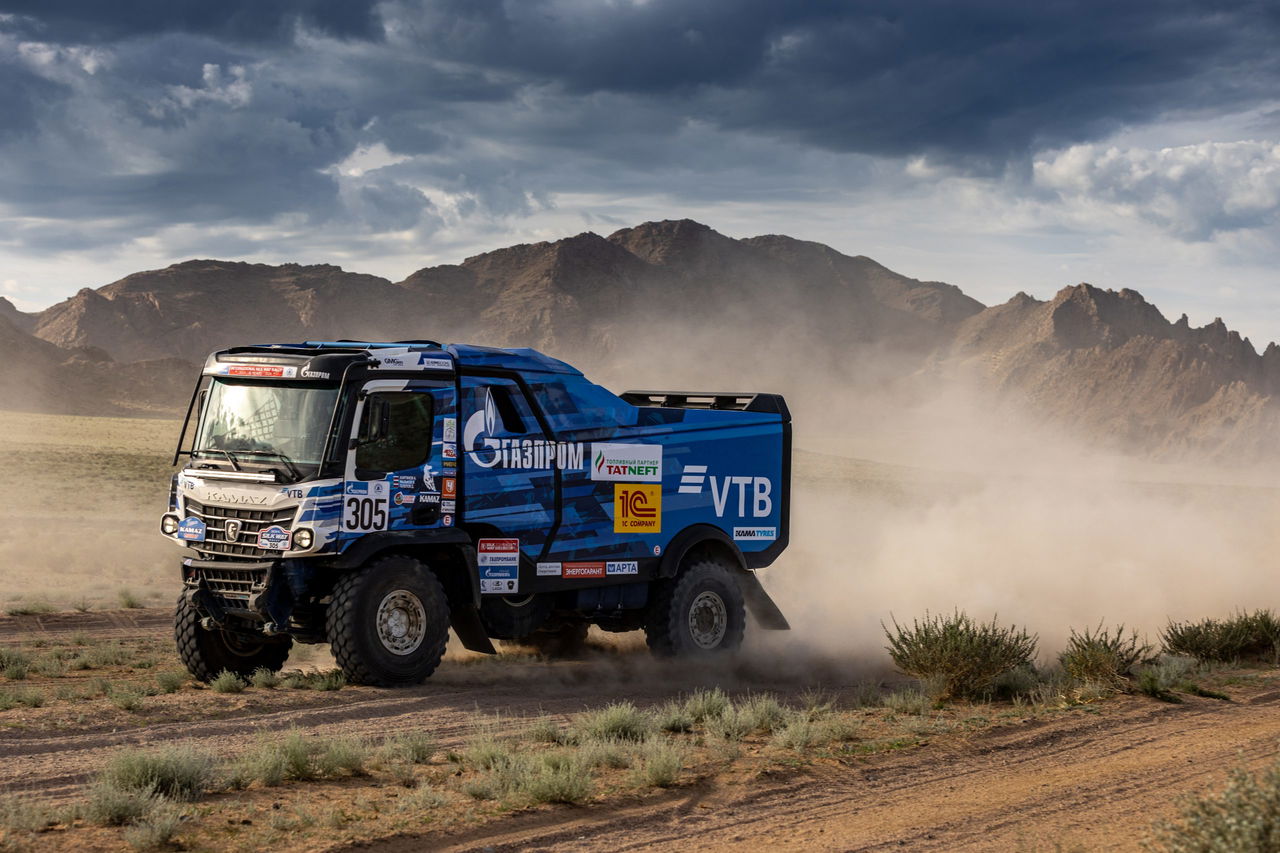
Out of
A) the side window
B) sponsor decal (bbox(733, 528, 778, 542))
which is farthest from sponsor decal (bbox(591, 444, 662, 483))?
the side window

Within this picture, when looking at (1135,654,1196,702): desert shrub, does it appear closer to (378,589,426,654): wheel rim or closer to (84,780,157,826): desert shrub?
(378,589,426,654): wheel rim

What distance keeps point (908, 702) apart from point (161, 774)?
6.92 metres

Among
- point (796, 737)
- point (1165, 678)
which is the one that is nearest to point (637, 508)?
point (796, 737)

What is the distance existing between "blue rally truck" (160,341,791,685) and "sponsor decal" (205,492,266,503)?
0.02m

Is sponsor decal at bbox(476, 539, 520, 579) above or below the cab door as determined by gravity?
below

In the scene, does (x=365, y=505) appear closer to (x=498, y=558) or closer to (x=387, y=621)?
(x=387, y=621)

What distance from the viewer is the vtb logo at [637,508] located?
541 inches

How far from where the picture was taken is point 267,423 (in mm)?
11953

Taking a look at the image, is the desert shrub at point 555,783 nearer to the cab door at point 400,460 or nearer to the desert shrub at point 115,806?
the desert shrub at point 115,806

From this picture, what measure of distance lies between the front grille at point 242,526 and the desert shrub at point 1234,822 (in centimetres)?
797

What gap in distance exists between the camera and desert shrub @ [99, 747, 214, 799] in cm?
801

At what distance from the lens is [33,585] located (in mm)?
23828

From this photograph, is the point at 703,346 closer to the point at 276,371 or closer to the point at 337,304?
the point at 337,304

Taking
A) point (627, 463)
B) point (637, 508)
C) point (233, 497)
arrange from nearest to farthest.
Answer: point (233, 497)
point (627, 463)
point (637, 508)
